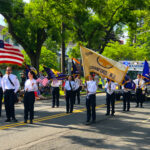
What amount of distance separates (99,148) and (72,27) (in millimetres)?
20482

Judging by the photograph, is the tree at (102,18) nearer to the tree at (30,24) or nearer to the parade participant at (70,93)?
the tree at (30,24)

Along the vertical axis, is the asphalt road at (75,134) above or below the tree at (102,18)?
below

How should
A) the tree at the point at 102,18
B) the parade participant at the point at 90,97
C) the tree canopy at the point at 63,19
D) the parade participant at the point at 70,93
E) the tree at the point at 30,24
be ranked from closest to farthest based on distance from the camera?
1. the parade participant at the point at 90,97
2. the parade participant at the point at 70,93
3. the tree canopy at the point at 63,19
4. the tree at the point at 30,24
5. the tree at the point at 102,18

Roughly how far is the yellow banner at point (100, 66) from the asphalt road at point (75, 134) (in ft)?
5.90

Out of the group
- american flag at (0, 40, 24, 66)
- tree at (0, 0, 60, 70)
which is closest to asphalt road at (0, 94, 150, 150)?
american flag at (0, 40, 24, 66)

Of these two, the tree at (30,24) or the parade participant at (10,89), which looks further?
the tree at (30,24)

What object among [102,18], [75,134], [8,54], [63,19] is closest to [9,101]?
[8,54]

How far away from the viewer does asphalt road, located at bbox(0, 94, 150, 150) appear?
6547 mm

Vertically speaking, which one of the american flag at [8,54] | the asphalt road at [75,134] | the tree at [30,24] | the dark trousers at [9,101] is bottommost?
the asphalt road at [75,134]

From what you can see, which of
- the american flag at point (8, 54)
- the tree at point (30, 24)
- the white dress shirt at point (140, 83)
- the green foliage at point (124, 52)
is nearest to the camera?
the american flag at point (8, 54)

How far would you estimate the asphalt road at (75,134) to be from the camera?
655cm

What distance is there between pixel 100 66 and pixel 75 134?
3.02 m

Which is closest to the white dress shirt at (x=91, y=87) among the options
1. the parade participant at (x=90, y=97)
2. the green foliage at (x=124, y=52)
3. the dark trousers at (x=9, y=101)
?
the parade participant at (x=90, y=97)

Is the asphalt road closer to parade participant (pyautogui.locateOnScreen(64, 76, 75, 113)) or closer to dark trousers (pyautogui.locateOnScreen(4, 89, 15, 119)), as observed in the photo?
dark trousers (pyautogui.locateOnScreen(4, 89, 15, 119))
